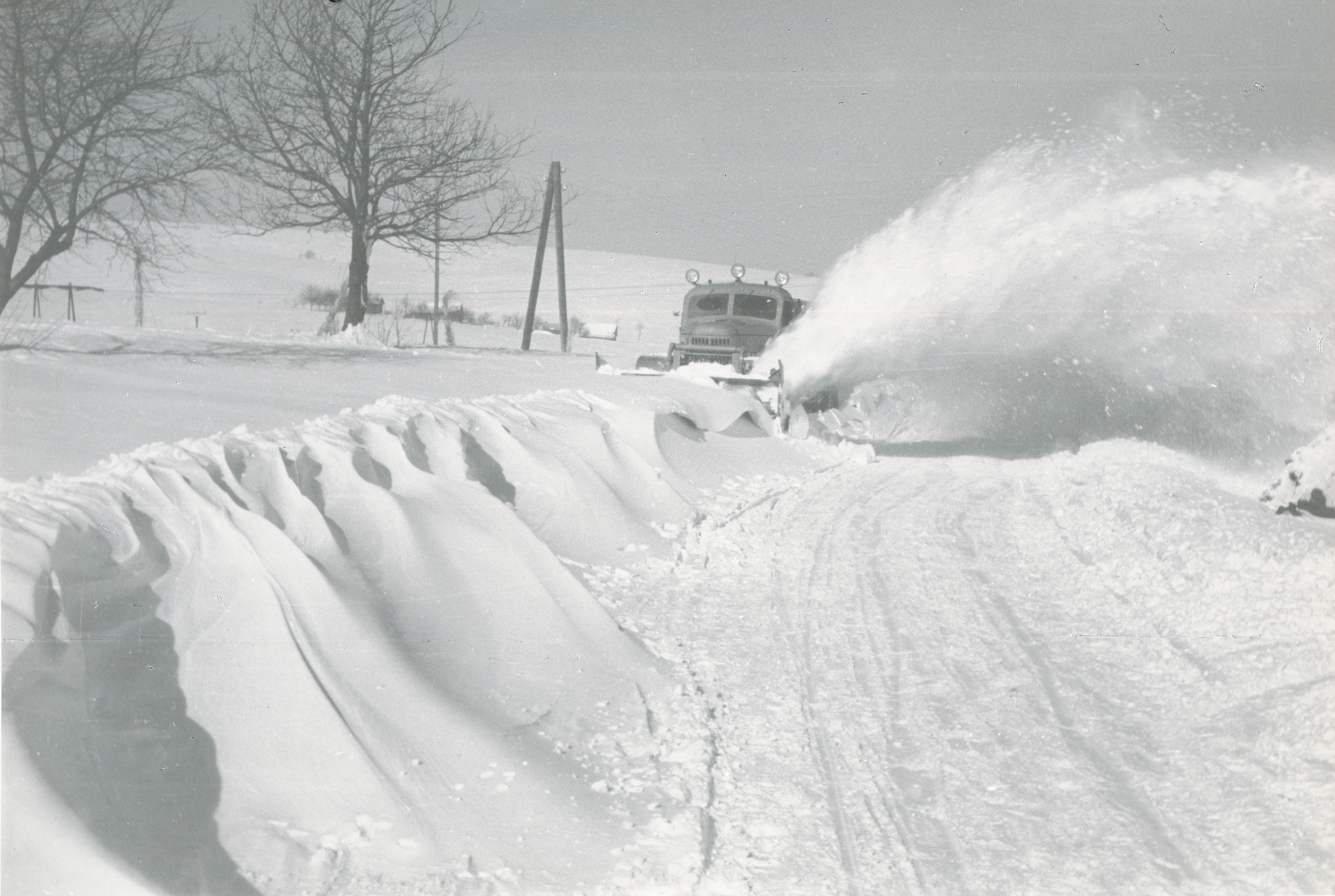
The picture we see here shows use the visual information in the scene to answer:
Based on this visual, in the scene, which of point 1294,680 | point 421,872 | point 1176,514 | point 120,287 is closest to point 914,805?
point 421,872

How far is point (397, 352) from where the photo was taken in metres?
17.1

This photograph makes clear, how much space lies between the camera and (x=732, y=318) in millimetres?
17125

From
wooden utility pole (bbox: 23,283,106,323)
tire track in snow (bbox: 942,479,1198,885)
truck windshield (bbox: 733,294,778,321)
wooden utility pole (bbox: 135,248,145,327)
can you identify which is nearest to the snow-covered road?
tire track in snow (bbox: 942,479,1198,885)

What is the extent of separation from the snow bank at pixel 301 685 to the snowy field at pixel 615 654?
0.02 meters

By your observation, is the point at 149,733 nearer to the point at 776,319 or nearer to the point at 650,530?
the point at 650,530

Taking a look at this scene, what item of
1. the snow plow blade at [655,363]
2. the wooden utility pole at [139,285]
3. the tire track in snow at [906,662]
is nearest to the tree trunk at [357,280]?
the wooden utility pole at [139,285]

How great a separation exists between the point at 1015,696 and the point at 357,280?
21770 millimetres

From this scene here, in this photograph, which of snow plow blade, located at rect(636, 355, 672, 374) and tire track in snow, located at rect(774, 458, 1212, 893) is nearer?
tire track in snow, located at rect(774, 458, 1212, 893)

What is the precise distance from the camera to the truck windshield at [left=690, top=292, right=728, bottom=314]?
1742 cm

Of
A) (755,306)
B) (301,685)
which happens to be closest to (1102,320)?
(755,306)

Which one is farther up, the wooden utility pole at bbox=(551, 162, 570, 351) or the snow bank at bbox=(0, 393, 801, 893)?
the wooden utility pole at bbox=(551, 162, 570, 351)

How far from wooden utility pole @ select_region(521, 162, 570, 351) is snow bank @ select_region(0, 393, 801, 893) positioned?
764 inches

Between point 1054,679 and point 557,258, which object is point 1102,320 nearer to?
point 1054,679

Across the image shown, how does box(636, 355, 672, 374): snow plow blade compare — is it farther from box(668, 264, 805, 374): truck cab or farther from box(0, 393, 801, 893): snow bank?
box(0, 393, 801, 893): snow bank
